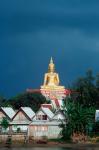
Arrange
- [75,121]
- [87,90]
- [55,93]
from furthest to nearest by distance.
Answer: [55,93] < [87,90] < [75,121]

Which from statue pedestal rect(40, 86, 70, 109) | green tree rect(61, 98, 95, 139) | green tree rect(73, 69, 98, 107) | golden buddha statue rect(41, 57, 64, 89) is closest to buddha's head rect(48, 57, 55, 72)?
golden buddha statue rect(41, 57, 64, 89)

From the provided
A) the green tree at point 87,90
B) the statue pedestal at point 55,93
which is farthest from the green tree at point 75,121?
the statue pedestal at point 55,93

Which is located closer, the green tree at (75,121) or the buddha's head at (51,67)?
the green tree at (75,121)

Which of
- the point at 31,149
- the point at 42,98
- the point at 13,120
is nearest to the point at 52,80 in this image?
the point at 42,98

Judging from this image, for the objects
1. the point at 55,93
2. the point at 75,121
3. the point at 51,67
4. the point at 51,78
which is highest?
the point at 51,67

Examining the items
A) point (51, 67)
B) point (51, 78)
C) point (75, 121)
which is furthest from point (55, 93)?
point (75, 121)

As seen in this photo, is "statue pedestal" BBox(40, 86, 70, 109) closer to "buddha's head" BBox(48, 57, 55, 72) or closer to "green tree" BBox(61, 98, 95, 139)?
"buddha's head" BBox(48, 57, 55, 72)

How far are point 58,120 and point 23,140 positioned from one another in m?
5.05

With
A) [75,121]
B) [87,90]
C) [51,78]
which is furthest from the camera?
[51,78]

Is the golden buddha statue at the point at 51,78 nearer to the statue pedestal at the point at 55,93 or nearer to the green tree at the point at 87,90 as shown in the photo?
the statue pedestal at the point at 55,93

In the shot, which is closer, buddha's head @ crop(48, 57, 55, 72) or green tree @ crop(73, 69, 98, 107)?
green tree @ crop(73, 69, 98, 107)

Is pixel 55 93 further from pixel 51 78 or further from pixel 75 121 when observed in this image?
pixel 75 121

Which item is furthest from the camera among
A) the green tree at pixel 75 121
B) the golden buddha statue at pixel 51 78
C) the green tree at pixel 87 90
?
the golden buddha statue at pixel 51 78

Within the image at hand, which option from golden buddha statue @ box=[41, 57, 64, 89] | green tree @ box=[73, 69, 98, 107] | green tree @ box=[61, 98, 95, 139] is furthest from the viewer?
golden buddha statue @ box=[41, 57, 64, 89]
